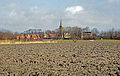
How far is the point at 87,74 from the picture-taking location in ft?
24.3

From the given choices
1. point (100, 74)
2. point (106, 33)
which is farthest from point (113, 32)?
point (100, 74)

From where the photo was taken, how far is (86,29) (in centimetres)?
13512

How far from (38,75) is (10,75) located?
3.98 ft

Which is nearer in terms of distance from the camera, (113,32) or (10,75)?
(10,75)

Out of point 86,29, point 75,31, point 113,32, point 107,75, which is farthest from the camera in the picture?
point 86,29

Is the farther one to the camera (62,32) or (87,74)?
(62,32)

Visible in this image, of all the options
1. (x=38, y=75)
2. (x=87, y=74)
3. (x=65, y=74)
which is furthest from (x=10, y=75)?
(x=87, y=74)

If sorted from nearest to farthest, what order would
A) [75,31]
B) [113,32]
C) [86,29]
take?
[113,32]
[75,31]
[86,29]

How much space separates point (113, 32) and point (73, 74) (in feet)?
349

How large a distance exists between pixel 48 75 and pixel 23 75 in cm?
108

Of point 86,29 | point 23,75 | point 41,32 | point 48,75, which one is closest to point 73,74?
point 48,75

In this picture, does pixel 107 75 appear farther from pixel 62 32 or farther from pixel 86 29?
pixel 86 29

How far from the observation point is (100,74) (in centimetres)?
742

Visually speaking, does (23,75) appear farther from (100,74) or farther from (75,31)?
(75,31)
